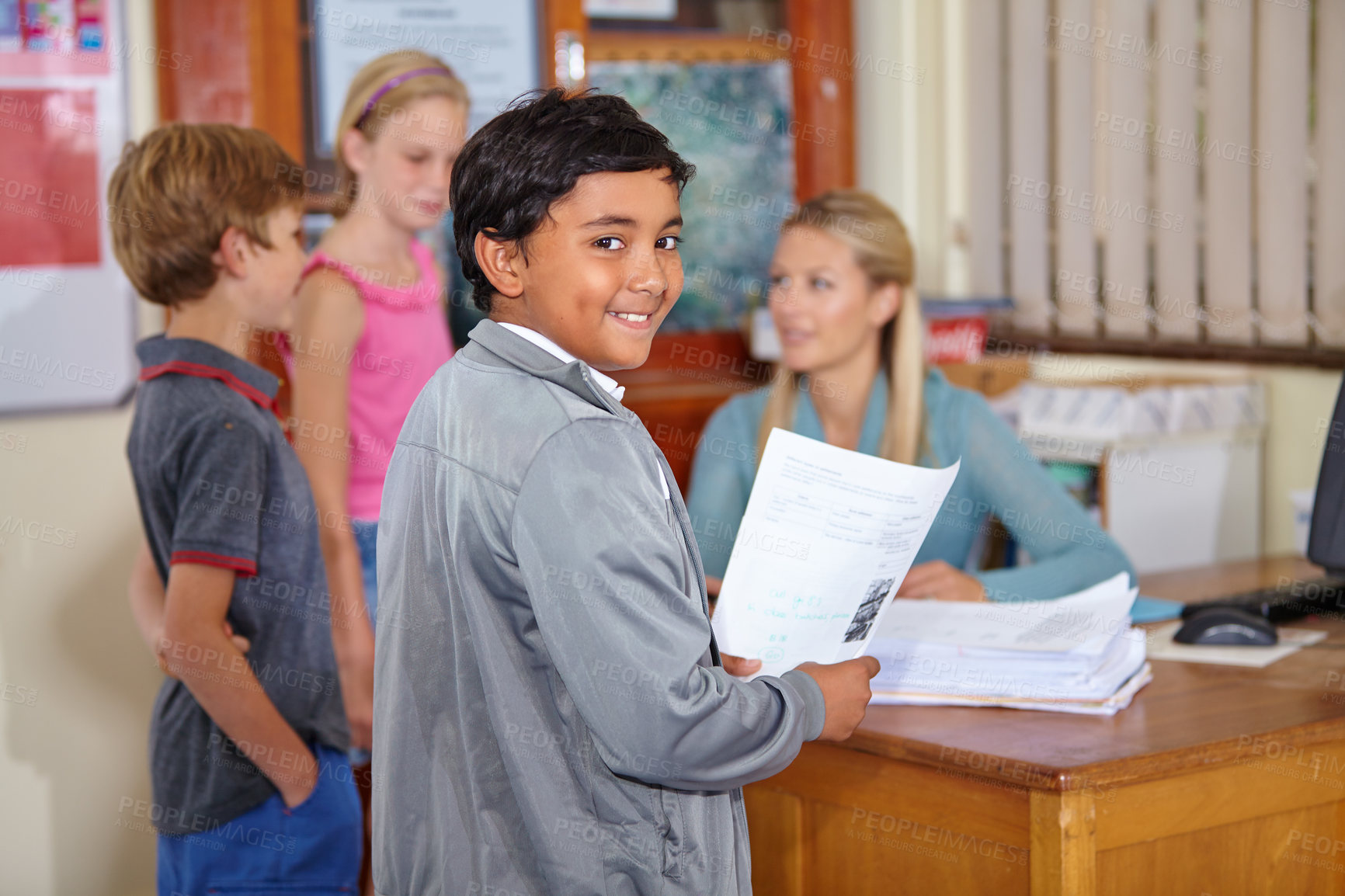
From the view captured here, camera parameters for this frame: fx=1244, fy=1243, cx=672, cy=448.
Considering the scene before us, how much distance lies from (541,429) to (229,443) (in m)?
0.65

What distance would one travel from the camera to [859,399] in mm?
2133

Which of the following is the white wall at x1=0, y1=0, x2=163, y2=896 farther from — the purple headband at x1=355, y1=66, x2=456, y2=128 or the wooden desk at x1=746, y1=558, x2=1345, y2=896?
the wooden desk at x1=746, y1=558, x2=1345, y2=896

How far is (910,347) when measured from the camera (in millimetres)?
2107

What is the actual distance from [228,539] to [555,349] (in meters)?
0.59

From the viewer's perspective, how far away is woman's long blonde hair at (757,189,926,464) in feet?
6.81

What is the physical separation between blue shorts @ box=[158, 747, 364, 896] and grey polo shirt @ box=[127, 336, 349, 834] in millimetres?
23

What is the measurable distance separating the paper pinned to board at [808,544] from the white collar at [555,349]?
7.0 inches

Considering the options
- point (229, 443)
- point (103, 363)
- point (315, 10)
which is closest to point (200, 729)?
point (229, 443)

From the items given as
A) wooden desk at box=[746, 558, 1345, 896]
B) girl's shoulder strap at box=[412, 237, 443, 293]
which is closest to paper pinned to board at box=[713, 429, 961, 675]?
wooden desk at box=[746, 558, 1345, 896]

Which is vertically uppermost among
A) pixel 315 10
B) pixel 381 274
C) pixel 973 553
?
pixel 315 10

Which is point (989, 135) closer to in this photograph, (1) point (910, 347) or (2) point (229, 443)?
(1) point (910, 347)

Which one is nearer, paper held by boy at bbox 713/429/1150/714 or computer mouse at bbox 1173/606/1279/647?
Answer: paper held by boy at bbox 713/429/1150/714

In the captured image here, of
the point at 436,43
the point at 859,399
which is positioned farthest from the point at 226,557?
the point at 436,43

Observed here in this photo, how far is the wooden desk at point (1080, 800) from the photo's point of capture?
1.14 metres
